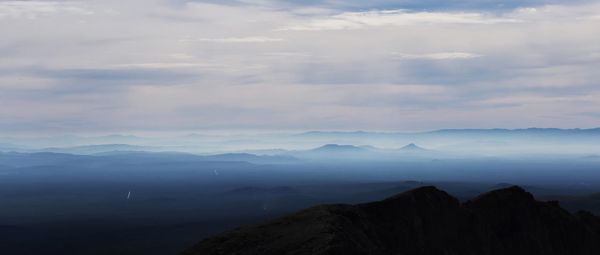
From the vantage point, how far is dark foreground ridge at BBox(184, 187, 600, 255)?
55.0 meters

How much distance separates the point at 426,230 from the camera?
2650 inches

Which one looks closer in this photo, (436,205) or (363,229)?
(363,229)

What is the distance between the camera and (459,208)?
71562 mm

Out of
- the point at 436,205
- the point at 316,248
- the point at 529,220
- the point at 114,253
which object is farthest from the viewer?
the point at 114,253

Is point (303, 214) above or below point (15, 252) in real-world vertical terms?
above

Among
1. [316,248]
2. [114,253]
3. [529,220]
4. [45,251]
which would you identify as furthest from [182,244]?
[316,248]

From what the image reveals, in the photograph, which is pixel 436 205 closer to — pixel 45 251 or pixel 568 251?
pixel 568 251

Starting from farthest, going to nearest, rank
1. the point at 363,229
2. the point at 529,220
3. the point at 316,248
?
the point at 529,220, the point at 363,229, the point at 316,248

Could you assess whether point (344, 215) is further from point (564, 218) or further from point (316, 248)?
point (564, 218)

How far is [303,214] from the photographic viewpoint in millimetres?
61656

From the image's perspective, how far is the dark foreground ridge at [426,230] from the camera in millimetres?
55031

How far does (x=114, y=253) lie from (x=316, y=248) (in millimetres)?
124519

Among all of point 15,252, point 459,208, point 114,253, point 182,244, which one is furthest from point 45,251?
point 459,208

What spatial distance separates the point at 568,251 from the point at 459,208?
15.1 m
